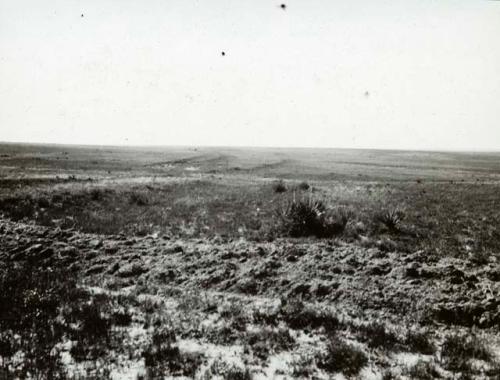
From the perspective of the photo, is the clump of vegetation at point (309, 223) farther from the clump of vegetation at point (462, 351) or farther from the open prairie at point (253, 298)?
the clump of vegetation at point (462, 351)

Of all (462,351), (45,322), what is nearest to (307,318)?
(462,351)

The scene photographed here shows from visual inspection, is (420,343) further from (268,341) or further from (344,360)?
Answer: (268,341)

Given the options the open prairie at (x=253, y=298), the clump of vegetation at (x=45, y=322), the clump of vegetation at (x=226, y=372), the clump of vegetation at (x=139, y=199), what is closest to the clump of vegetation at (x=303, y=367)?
the open prairie at (x=253, y=298)

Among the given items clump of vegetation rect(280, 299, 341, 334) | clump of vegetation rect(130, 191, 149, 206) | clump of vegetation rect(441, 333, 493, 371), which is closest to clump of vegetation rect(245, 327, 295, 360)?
clump of vegetation rect(280, 299, 341, 334)

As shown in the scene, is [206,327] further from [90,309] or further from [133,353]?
[90,309]

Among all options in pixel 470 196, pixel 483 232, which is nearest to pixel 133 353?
pixel 483 232

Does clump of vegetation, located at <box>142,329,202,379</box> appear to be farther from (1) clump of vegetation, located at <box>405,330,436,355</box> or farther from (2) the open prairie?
(1) clump of vegetation, located at <box>405,330,436,355</box>
